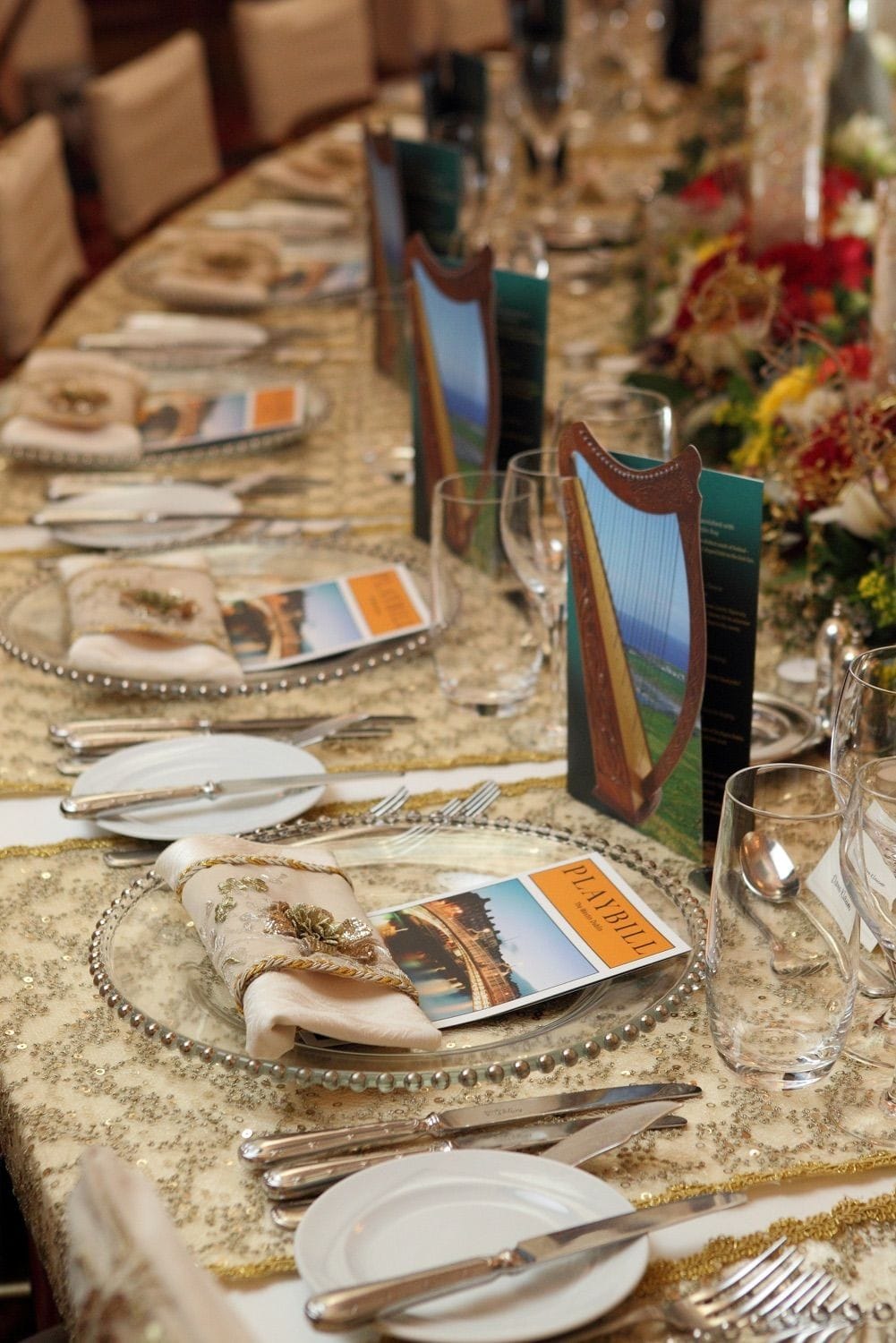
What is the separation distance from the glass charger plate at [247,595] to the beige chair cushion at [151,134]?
65.8 inches

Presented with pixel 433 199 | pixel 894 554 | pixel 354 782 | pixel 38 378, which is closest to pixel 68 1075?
pixel 354 782

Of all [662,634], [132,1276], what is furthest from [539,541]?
[132,1276]

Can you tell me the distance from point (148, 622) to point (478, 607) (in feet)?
0.99

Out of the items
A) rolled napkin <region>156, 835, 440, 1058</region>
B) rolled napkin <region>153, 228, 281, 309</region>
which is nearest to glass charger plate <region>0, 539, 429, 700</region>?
rolled napkin <region>156, 835, 440, 1058</region>

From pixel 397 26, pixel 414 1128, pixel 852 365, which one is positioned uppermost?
pixel 852 365

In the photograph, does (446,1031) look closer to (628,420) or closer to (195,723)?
(195,723)

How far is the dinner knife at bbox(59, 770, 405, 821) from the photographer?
1.17 metres

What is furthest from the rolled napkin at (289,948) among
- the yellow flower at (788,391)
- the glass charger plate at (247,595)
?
the yellow flower at (788,391)

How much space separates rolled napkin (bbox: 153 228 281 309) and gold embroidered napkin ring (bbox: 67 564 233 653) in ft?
3.60

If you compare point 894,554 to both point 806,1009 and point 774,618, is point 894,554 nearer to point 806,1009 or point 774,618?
point 774,618

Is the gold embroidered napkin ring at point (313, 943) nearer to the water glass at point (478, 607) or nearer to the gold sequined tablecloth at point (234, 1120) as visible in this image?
the gold sequined tablecloth at point (234, 1120)

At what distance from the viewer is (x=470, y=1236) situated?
2.48 feet

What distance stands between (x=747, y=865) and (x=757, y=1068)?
121 mm

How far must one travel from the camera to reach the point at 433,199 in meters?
2.20
